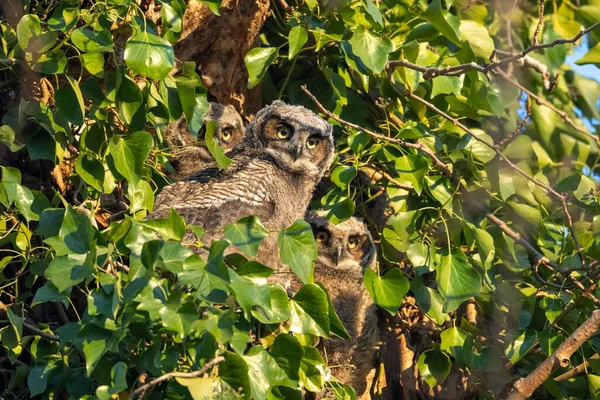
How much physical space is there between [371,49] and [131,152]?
999 mm

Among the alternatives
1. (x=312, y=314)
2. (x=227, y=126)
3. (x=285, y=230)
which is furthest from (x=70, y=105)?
(x=227, y=126)

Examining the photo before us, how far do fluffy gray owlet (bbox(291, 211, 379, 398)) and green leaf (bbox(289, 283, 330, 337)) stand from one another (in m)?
1.27

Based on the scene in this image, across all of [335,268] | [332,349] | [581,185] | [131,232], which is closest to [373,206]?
[335,268]

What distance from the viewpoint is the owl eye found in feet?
13.8

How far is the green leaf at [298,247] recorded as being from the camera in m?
2.42

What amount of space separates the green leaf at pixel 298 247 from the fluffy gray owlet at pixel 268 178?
896 mm

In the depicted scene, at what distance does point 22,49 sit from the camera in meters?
2.87

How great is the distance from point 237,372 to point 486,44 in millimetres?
2263

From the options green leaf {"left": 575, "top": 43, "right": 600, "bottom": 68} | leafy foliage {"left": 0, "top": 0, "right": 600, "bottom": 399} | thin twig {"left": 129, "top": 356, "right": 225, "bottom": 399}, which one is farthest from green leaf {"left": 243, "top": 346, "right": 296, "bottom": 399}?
green leaf {"left": 575, "top": 43, "right": 600, "bottom": 68}

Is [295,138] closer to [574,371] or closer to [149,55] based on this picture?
[149,55]

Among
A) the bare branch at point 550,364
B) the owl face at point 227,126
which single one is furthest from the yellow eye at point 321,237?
A: the bare branch at point 550,364

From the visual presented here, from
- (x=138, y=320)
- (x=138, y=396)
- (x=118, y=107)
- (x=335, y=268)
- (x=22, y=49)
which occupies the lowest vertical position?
(x=335, y=268)

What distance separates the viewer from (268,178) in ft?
11.6

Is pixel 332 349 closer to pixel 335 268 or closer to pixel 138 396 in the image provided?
pixel 335 268
